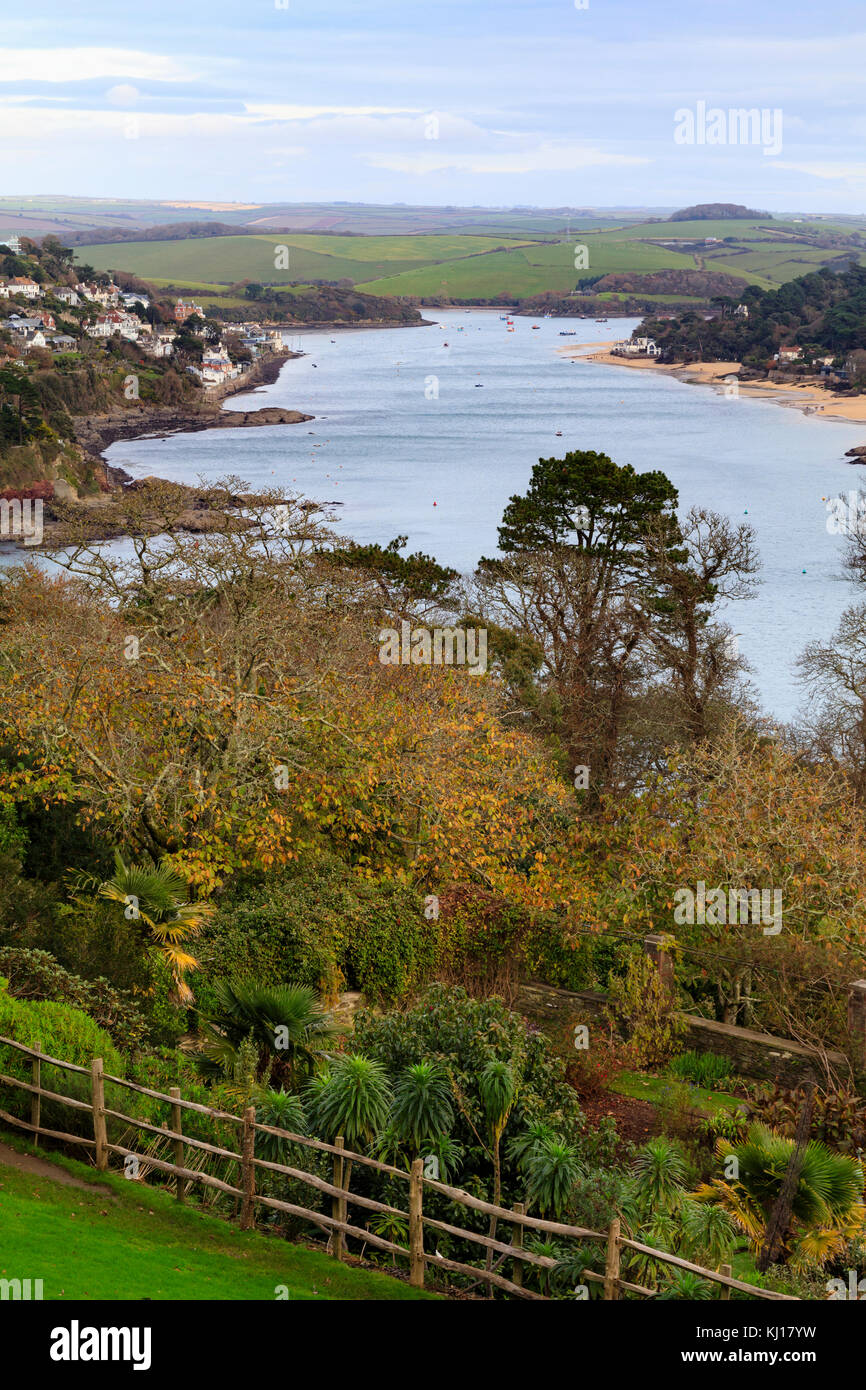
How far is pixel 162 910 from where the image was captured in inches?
586

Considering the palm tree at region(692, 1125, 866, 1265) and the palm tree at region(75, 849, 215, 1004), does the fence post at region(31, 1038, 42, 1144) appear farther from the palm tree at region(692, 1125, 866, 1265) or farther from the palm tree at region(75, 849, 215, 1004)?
the palm tree at region(692, 1125, 866, 1265)

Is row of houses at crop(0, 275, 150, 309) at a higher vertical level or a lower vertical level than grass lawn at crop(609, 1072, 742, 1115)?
higher

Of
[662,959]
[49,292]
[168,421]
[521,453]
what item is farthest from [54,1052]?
[49,292]

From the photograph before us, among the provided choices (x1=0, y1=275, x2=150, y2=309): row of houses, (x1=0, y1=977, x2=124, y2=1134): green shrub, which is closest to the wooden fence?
(x1=0, y1=977, x2=124, y2=1134): green shrub

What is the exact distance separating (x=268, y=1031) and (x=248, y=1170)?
7.51ft

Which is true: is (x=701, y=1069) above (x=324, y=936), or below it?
below

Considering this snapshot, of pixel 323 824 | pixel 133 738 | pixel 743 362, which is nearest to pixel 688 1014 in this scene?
pixel 323 824

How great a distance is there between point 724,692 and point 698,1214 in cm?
2563

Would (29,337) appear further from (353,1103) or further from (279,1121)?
(353,1103)

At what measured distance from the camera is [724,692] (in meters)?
34.7

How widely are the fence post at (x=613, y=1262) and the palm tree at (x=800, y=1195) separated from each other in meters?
2.62

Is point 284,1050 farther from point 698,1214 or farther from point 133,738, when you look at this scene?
point 133,738

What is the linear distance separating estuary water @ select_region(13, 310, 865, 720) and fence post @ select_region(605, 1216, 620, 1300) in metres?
40.6

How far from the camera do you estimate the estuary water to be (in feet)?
Answer: 221
